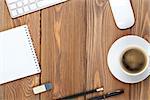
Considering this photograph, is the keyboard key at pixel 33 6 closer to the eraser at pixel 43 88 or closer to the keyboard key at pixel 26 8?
the keyboard key at pixel 26 8

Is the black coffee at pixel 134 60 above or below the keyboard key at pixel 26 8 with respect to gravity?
below

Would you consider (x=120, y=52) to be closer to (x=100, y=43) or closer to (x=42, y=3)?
(x=100, y=43)

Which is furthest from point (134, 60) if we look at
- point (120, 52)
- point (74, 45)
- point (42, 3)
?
point (42, 3)

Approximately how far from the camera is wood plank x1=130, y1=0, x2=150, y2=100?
3.02ft

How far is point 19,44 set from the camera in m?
0.94

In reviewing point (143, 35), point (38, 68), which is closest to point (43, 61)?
point (38, 68)

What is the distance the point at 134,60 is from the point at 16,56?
0.28 metres

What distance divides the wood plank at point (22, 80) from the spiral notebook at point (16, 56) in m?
0.01

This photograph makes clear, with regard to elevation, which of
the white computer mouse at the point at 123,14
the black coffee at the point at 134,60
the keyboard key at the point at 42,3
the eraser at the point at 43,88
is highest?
the keyboard key at the point at 42,3

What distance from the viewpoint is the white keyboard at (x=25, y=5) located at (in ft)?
3.06

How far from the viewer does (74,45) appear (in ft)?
3.07

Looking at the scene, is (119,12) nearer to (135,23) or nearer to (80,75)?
(135,23)

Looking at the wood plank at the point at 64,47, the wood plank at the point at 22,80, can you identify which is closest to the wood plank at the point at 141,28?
the wood plank at the point at 64,47

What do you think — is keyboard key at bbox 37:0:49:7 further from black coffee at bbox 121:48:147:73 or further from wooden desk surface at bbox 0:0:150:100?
black coffee at bbox 121:48:147:73
